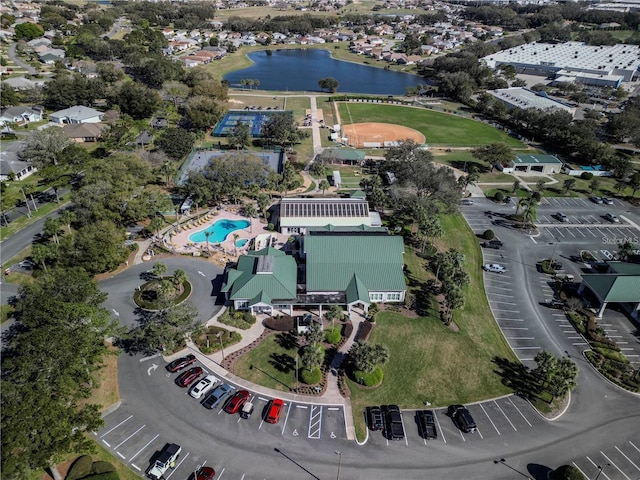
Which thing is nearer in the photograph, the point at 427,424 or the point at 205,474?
the point at 205,474

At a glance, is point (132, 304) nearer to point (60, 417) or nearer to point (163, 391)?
point (163, 391)

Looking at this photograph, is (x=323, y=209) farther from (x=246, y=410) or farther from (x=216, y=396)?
(x=246, y=410)

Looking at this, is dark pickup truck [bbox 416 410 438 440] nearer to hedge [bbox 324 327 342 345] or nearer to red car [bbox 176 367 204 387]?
hedge [bbox 324 327 342 345]

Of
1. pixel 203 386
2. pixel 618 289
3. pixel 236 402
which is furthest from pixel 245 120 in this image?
pixel 618 289

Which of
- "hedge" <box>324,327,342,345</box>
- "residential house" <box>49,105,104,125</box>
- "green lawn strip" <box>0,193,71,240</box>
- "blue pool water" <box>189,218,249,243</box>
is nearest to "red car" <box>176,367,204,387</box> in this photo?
"hedge" <box>324,327,342,345</box>

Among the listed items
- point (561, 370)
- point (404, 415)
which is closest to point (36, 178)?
point (404, 415)

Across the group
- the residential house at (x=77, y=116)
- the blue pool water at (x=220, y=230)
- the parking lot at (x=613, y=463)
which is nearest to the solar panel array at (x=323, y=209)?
the blue pool water at (x=220, y=230)

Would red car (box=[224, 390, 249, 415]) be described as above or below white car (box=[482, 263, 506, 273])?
below
